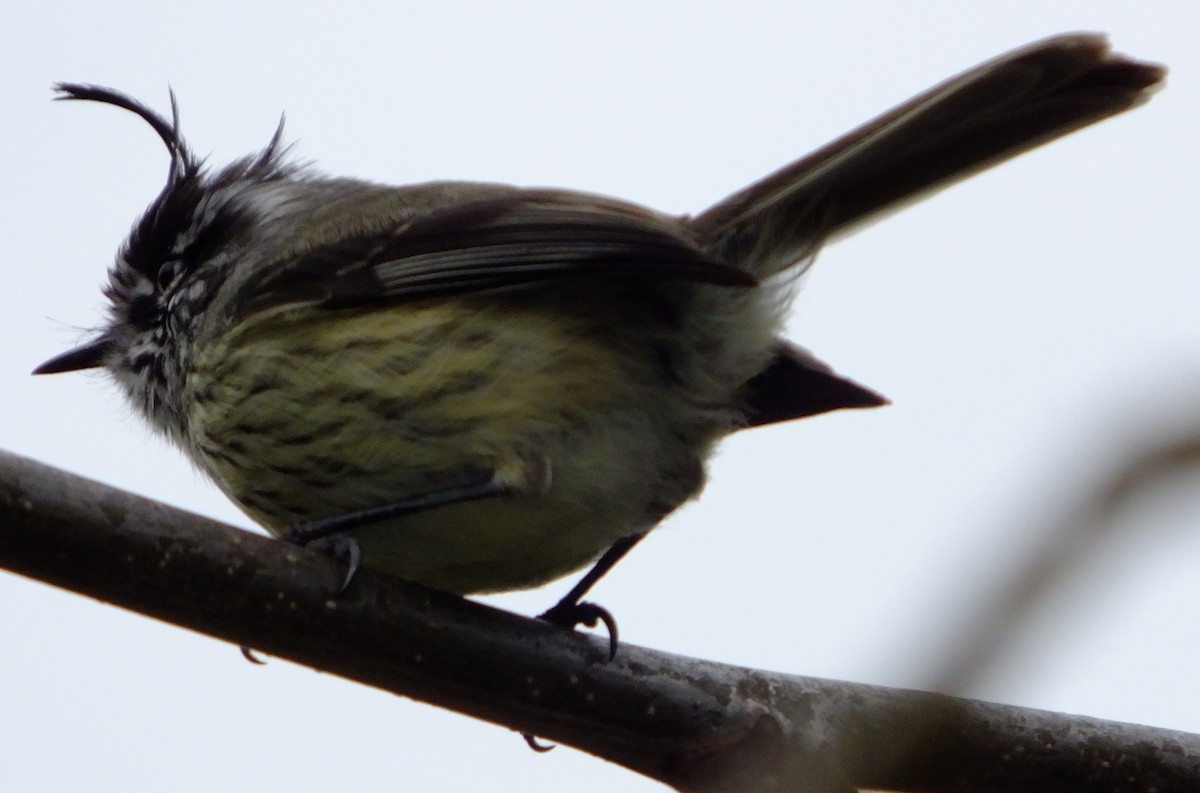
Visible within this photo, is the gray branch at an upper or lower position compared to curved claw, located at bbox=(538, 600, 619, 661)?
upper

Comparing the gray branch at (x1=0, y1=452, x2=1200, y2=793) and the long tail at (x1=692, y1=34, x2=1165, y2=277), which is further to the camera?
the long tail at (x1=692, y1=34, x2=1165, y2=277)

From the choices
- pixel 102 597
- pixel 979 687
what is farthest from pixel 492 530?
pixel 979 687

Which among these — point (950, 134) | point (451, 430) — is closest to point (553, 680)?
point (451, 430)

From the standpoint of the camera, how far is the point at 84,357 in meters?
5.37

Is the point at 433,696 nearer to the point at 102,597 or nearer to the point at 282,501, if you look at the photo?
the point at 102,597

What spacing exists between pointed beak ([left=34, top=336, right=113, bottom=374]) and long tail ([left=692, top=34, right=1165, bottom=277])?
8.82 feet

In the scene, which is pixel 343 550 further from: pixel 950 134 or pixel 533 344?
pixel 950 134

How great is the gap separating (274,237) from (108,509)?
2.32 m

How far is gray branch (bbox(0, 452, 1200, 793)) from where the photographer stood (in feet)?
9.26

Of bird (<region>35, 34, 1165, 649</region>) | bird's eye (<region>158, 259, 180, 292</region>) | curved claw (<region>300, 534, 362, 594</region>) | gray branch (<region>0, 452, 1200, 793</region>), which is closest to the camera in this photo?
gray branch (<region>0, 452, 1200, 793</region>)

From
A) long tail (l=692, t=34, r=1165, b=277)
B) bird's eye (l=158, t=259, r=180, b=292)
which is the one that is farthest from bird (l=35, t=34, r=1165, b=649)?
bird's eye (l=158, t=259, r=180, b=292)

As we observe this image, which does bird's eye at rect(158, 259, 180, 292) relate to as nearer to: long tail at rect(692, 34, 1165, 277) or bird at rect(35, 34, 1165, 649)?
bird at rect(35, 34, 1165, 649)

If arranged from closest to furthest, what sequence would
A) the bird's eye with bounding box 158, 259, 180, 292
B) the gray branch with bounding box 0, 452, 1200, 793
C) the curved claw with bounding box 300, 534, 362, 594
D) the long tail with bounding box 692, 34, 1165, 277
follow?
the gray branch with bounding box 0, 452, 1200, 793 → the curved claw with bounding box 300, 534, 362, 594 → the long tail with bounding box 692, 34, 1165, 277 → the bird's eye with bounding box 158, 259, 180, 292

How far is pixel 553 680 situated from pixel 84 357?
9.66 feet
